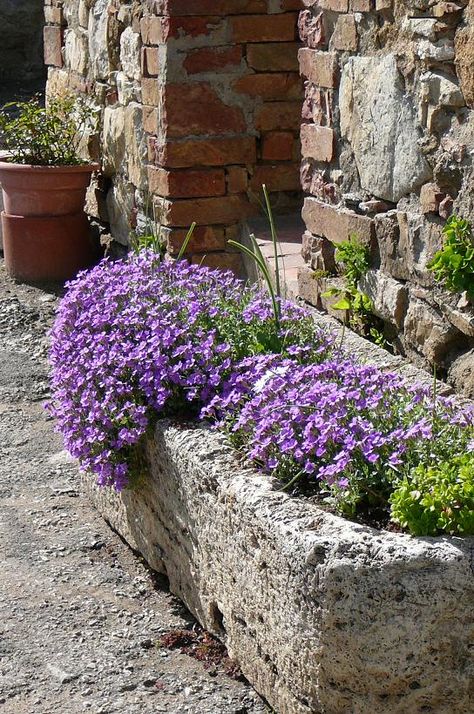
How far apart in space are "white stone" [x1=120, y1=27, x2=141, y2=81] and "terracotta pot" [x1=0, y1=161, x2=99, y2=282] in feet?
2.07

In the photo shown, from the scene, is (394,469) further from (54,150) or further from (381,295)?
(54,150)

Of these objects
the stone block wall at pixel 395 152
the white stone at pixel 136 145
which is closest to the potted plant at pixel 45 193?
the white stone at pixel 136 145

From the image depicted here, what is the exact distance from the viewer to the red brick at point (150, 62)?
4.94 meters

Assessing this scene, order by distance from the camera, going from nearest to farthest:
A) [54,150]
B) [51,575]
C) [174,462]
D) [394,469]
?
[394,469]
[174,462]
[51,575]
[54,150]

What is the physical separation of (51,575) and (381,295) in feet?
4.14

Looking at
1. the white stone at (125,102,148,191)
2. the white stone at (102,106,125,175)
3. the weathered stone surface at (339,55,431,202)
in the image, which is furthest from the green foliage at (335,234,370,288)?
the white stone at (102,106,125,175)

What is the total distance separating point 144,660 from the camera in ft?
9.52

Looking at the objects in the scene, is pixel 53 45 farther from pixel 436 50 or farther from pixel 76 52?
pixel 436 50

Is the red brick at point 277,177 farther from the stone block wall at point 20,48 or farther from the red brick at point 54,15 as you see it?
the stone block wall at point 20,48

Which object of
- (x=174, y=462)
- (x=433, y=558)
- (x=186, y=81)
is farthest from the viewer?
(x=186, y=81)

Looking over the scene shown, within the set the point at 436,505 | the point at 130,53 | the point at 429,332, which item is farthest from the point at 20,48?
the point at 436,505

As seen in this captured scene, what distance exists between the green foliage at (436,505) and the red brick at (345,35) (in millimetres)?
1704

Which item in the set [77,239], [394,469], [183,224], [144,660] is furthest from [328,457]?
[77,239]

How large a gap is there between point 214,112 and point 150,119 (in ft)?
1.05
